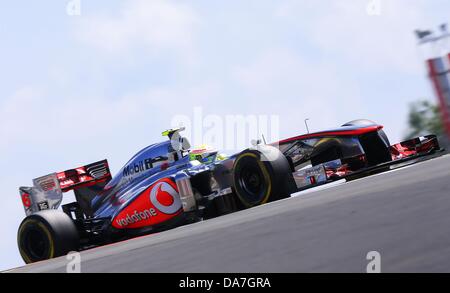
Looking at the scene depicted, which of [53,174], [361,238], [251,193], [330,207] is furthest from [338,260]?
[53,174]

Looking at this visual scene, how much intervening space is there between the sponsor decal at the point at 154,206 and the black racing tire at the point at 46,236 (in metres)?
1.51

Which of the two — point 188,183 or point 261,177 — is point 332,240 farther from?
point 188,183

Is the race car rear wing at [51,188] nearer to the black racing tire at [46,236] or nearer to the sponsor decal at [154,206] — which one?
the sponsor decal at [154,206]

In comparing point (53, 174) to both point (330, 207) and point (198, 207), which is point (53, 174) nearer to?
point (198, 207)

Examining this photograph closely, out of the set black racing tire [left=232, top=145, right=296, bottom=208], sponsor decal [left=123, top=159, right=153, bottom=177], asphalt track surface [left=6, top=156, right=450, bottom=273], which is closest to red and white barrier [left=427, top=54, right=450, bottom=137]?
asphalt track surface [left=6, top=156, right=450, bottom=273]

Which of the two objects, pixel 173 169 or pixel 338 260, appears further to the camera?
pixel 173 169

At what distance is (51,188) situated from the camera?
50.1ft

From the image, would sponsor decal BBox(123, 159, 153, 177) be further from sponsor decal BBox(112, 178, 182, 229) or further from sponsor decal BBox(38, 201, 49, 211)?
sponsor decal BBox(38, 201, 49, 211)

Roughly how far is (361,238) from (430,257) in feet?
3.14

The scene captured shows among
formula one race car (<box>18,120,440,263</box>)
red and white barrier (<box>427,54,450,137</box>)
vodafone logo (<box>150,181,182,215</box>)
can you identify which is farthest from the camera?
vodafone logo (<box>150,181,182,215</box>)

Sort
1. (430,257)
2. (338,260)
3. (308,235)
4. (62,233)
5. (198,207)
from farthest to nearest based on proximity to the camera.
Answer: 1. (198,207)
2. (62,233)
3. (308,235)
4. (338,260)
5. (430,257)

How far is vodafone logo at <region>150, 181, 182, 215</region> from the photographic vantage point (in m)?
14.0

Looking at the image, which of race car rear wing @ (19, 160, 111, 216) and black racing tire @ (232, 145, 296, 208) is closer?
black racing tire @ (232, 145, 296, 208)
